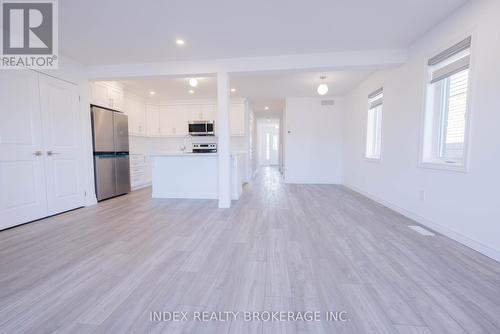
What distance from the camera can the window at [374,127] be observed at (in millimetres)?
4180

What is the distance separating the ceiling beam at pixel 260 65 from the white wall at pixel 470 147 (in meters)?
0.43

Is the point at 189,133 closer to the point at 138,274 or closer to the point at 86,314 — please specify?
the point at 138,274

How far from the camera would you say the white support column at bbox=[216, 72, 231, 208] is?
3.46m

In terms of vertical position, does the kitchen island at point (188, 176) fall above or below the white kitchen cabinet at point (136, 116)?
below

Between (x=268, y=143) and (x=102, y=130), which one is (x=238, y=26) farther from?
(x=268, y=143)

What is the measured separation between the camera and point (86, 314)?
4.07ft

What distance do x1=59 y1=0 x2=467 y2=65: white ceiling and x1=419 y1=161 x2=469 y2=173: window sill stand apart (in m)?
1.65

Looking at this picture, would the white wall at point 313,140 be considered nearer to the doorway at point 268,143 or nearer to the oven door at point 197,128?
the oven door at point 197,128

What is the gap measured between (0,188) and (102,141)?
1.69 m

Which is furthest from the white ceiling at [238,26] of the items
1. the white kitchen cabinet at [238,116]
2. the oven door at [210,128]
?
the white kitchen cabinet at [238,116]

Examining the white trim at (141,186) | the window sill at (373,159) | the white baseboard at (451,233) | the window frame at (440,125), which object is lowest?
the white trim at (141,186)

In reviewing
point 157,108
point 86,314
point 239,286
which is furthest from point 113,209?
point 157,108

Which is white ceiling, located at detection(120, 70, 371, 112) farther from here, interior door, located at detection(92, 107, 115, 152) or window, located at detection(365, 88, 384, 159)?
interior door, located at detection(92, 107, 115, 152)

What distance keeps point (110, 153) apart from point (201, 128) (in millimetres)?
2312
